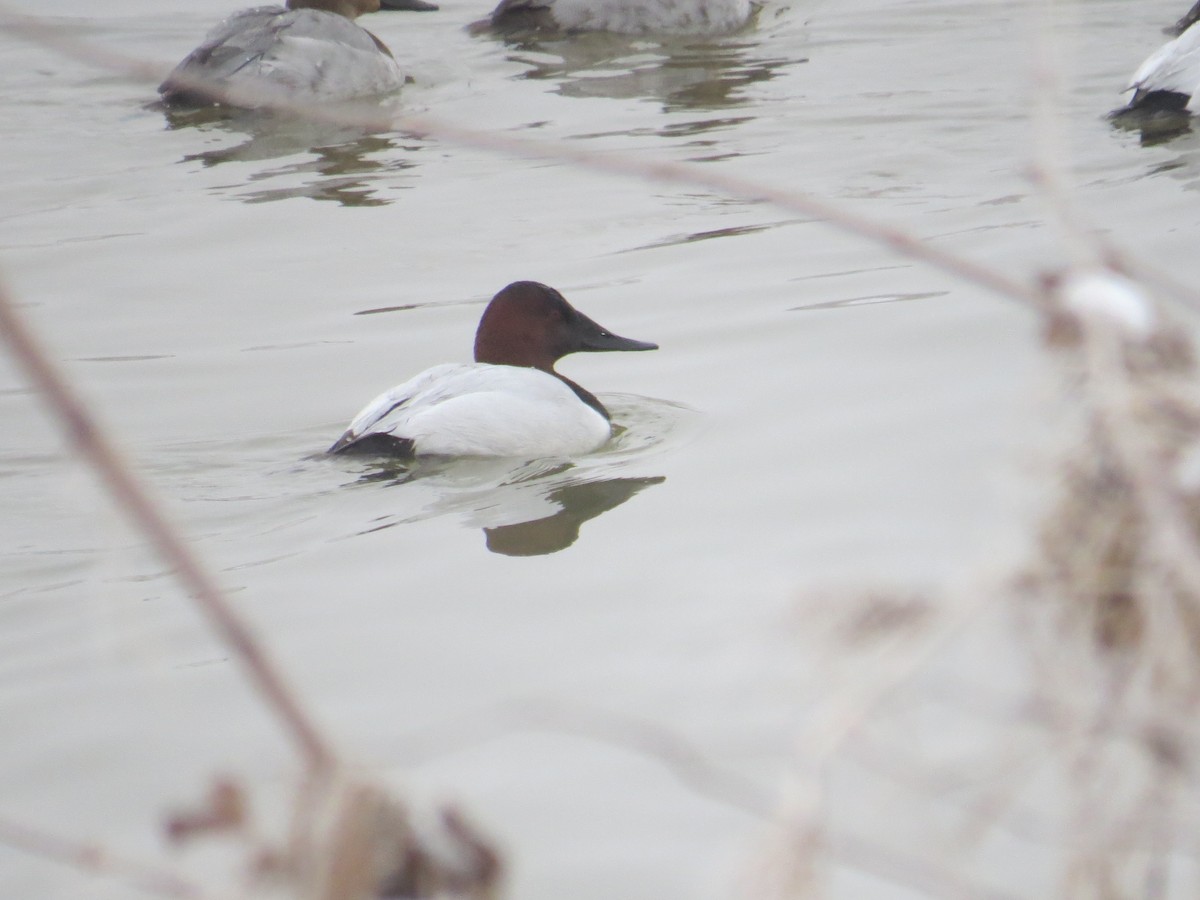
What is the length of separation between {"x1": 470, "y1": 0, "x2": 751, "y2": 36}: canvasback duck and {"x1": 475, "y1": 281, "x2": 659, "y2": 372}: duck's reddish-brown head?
8.30 meters

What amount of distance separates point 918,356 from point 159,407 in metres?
3.43

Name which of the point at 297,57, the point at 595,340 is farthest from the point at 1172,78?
the point at 297,57

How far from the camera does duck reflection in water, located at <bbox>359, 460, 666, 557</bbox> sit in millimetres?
5695

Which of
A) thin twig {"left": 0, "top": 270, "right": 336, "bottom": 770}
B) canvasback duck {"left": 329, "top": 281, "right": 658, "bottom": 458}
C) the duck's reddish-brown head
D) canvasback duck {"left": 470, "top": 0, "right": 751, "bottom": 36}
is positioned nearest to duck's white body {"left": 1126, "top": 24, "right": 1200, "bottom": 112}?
canvasback duck {"left": 470, "top": 0, "right": 751, "bottom": 36}

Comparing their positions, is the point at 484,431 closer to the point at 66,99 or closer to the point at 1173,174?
the point at 1173,174

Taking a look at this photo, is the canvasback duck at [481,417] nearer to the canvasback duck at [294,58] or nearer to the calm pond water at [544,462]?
the calm pond water at [544,462]

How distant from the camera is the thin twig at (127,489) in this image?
97cm

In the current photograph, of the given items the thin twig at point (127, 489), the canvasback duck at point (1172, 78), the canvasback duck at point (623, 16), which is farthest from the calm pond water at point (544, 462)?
the canvasback duck at point (623, 16)

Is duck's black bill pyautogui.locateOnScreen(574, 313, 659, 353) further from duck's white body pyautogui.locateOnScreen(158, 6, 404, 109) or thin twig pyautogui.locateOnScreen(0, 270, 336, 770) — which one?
thin twig pyautogui.locateOnScreen(0, 270, 336, 770)

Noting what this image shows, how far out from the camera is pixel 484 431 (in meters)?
6.52

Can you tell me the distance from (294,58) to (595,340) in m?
6.30

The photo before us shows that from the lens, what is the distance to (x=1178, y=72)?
10.7m

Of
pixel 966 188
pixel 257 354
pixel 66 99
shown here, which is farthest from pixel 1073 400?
pixel 66 99

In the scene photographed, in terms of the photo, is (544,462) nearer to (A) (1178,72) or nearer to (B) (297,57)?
(A) (1178,72)
